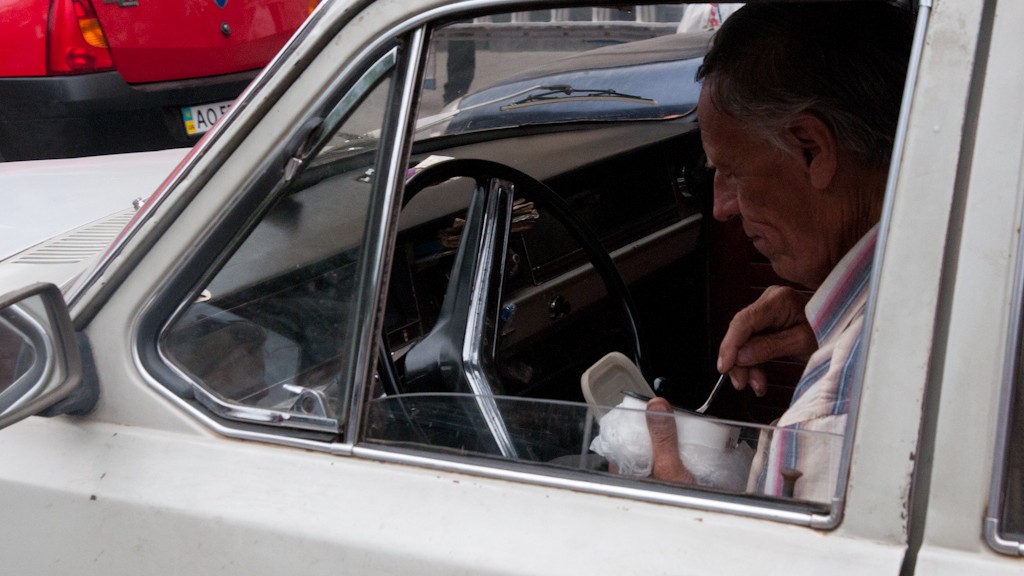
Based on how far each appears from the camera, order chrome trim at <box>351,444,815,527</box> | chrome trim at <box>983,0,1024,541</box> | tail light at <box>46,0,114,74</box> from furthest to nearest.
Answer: tail light at <box>46,0,114,74</box>, chrome trim at <box>351,444,815,527</box>, chrome trim at <box>983,0,1024,541</box>

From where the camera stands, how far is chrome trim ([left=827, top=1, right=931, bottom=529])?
102cm

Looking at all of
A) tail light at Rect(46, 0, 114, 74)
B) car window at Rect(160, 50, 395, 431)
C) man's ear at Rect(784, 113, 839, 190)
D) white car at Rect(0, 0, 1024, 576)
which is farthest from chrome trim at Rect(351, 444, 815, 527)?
tail light at Rect(46, 0, 114, 74)

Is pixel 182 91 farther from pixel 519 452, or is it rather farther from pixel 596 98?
pixel 519 452

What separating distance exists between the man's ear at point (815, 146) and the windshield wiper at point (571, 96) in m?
1.77

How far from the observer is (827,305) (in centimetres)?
151

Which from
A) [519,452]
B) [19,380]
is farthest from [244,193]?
[519,452]

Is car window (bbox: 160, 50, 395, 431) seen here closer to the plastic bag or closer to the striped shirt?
the plastic bag

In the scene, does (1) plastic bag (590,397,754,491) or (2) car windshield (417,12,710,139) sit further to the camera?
(2) car windshield (417,12,710,139)

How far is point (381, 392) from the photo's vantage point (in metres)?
1.65

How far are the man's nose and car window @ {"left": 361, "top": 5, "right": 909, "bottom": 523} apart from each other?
0.36 m

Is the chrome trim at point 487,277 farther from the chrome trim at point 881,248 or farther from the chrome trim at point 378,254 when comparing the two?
the chrome trim at point 881,248

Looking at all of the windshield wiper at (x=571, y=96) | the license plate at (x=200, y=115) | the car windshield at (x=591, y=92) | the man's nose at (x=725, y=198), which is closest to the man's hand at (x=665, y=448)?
the man's nose at (x=725, y=198)

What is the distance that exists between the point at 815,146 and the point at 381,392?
78 cm

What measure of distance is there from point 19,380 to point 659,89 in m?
2.42
